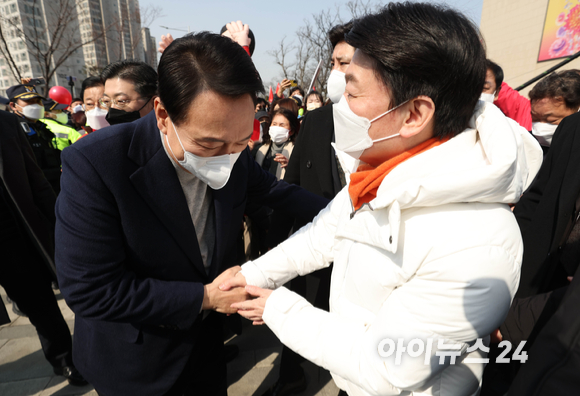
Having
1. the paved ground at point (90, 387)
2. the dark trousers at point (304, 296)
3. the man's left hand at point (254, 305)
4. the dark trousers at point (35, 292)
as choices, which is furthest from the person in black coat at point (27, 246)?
the man's left hand at point (254, 305)

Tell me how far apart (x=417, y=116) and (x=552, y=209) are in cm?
160

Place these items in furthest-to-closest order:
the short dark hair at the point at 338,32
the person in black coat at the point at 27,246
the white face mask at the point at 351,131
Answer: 1. the person in black coat at the point at 27,246
2. the short dark hair at the point at 338,32
3. the white face mask at the point at 351,131

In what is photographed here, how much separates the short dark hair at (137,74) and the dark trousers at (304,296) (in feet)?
5.92

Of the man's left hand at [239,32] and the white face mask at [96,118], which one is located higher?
the man's left hand at [239,32]

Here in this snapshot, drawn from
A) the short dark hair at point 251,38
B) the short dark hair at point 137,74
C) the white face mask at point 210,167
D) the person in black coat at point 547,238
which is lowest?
the person in black coat at point 547,238

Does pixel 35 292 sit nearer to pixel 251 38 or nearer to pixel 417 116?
pixel 251 38

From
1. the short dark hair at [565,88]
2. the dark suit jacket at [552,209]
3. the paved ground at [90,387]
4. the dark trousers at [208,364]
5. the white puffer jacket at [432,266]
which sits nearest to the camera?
the white puffer jacket at [432,266]

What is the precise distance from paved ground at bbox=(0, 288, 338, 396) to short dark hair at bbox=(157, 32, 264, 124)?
92.2 inches

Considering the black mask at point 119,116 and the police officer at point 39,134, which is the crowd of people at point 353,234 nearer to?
the black mask at point 119,116

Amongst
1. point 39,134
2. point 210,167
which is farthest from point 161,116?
point 39,134

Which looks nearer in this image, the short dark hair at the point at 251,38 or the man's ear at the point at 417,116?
the man's ear at the point at 417,116

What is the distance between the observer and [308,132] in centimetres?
234

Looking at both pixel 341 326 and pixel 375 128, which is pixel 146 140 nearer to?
pixel 375 128

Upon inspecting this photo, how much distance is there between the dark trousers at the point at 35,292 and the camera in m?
2.48
